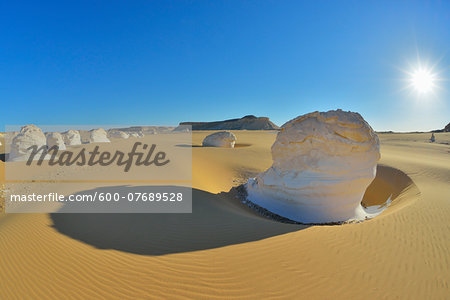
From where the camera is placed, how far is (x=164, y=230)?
14.3 feet

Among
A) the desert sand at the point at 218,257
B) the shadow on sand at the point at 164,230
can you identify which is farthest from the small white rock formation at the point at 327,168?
the shadow on sand at the point at 164,230

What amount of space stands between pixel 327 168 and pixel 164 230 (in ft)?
16.0

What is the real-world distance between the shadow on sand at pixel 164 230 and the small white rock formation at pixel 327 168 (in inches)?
76.1

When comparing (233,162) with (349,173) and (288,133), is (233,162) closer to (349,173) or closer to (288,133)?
(288,133)

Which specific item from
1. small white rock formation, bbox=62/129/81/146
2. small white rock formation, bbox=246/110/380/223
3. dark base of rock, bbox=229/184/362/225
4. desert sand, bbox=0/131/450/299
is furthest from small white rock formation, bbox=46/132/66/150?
small white rock formation, bbox=246/110/380/223

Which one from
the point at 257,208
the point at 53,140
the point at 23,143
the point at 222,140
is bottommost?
the point at 257,208

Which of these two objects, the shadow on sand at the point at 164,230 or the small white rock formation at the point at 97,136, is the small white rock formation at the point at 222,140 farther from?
the small white rock formation at the point at 97,136

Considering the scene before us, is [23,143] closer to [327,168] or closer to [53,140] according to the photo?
[53,140]

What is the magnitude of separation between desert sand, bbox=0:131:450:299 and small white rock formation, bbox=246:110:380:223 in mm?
1325

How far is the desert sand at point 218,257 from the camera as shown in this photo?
2.68 meters

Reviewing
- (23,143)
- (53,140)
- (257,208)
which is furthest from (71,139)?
Answer: (257,208)

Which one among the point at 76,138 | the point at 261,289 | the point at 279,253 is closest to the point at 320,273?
the point at 279,253

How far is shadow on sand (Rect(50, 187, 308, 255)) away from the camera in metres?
3.77

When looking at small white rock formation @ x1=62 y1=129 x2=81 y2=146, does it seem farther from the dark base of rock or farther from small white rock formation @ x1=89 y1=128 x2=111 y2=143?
the dark base of rock
